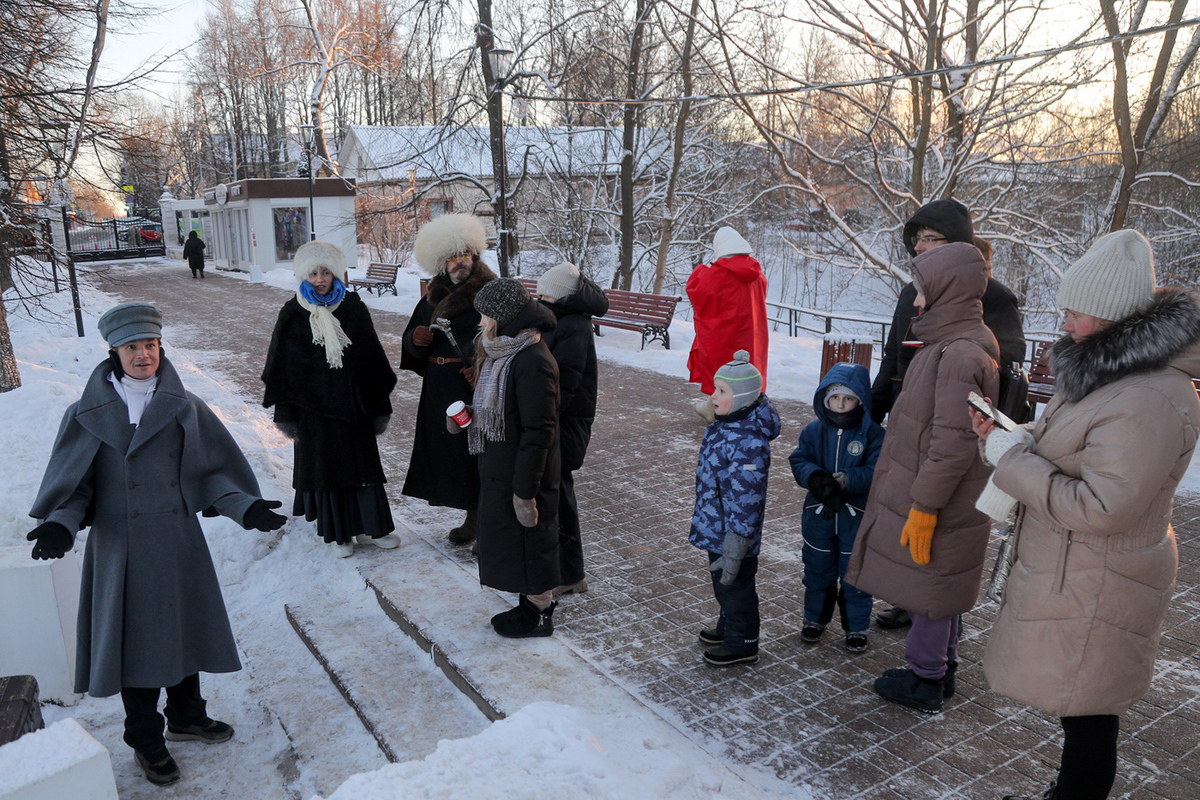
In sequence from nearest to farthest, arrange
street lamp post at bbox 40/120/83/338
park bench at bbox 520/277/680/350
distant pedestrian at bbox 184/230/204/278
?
street lamp post at bbox 40/120/83/338 < park bench at bbox 520/277/680/350 < distant pedestrian at bbox 184/230/204/278

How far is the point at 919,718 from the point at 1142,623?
1143mm

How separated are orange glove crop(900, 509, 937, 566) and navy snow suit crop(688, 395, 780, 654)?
0.58m

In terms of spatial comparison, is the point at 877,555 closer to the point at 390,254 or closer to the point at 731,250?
the point at 731,250

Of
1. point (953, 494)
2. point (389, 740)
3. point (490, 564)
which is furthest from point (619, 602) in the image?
point (953, 494)

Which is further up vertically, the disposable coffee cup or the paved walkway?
the disposable coffee cup

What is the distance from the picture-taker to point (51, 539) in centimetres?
295

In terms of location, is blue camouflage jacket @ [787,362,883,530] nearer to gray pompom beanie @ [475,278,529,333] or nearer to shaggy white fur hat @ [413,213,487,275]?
gray pompom beanie @ [475,278,529,333]

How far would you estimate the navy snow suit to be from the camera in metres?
3.39

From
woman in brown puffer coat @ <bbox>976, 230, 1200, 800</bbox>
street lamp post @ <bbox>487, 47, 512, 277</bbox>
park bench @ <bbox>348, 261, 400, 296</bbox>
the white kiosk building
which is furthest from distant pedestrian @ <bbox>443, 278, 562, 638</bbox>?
the white kiosk building

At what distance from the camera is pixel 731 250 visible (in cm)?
693

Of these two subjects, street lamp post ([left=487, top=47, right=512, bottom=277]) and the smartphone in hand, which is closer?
the smartphone in hand

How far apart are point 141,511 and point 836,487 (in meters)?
2.86

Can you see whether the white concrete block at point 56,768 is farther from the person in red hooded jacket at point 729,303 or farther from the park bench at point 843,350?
the park bench at point 843,350

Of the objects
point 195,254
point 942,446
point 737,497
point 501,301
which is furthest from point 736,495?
point 195,254
